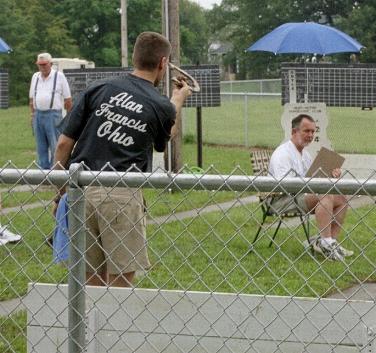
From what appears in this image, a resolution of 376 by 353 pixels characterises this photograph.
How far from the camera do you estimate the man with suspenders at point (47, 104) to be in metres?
12.1

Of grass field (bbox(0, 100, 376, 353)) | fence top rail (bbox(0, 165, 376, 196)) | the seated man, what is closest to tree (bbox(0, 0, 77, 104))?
grass field (bbox(0, 100, 376, 353))

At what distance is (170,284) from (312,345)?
3547 millimetres

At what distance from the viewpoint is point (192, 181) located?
344cm

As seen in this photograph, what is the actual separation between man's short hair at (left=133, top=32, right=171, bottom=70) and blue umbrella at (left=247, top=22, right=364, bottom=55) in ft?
25.7

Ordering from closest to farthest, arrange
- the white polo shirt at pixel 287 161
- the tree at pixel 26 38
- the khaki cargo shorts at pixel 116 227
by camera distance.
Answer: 1. the khaki cargo shorts at pixel 116 227
2. the white polo shirt at pixel 287 161
3. the tree at pixel 26 38

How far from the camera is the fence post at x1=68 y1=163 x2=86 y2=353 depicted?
11.6 feet

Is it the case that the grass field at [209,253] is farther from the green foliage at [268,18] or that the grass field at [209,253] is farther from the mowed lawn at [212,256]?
the green foliage at [268,18]

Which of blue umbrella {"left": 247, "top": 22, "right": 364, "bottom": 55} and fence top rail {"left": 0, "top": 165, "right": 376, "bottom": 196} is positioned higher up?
blue umbrella {"left": 247, "top": 22, "right": 364, "bottom": 55}

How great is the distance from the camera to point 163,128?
487 centimetres

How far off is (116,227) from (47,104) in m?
7.70

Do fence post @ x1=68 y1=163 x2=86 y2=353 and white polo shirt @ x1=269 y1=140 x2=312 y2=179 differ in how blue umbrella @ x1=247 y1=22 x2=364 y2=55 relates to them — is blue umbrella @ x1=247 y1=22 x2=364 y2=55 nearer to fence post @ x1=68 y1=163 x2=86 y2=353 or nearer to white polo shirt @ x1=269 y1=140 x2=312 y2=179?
white polo shirt @ x1=269 y1=140 x2=312 y2=179

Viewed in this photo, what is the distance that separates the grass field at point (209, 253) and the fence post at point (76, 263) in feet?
1.69

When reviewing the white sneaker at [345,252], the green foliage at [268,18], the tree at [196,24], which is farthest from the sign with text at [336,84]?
the tree at [196,24]

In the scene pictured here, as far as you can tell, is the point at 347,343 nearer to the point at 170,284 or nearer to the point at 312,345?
the point at 312,345
